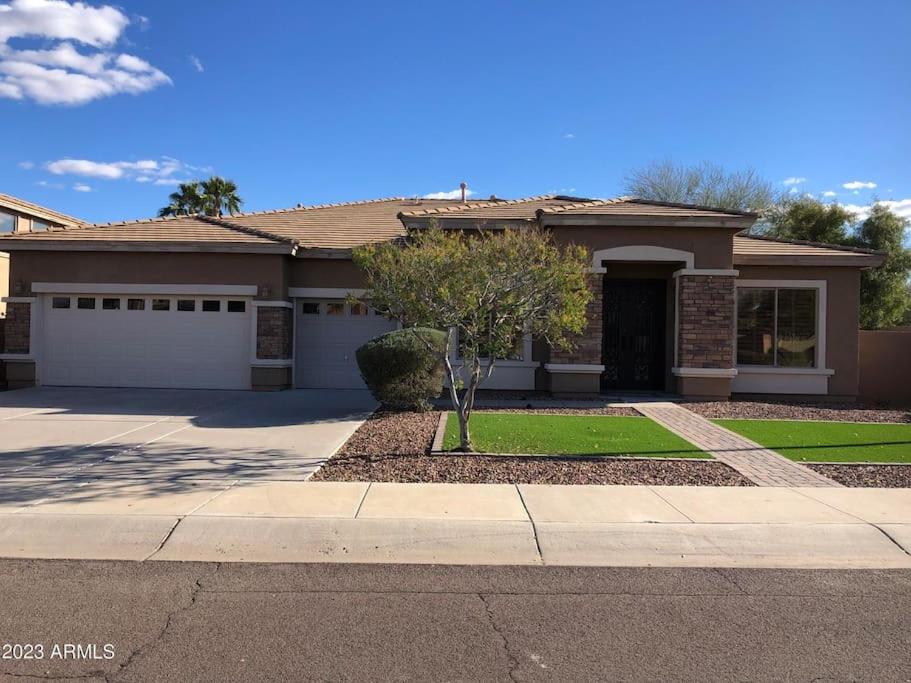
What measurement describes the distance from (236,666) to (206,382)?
44.7 feet

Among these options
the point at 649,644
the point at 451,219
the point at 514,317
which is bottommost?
the point at 649,644

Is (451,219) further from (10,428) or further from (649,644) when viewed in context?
(649,644)

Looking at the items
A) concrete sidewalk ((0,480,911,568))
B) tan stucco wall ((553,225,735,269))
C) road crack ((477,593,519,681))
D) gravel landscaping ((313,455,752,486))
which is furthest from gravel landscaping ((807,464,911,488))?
tan stucco wall ((553,225,735,269))

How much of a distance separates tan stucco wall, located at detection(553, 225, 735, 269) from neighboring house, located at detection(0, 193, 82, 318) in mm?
18264

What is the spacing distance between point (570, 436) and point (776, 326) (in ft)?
29.1

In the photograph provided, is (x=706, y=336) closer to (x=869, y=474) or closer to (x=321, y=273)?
(x=869, y=474)

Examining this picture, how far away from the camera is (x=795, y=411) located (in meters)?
14.5

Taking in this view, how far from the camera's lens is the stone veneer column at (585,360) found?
15.5 metres

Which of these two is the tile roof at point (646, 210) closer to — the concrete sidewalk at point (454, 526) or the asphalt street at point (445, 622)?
the concrete sidewalk at point (454, 526)

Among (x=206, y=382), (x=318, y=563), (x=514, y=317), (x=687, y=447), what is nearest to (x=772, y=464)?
(x=687, y=447)

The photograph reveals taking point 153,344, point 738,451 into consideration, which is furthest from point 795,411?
point 153,344

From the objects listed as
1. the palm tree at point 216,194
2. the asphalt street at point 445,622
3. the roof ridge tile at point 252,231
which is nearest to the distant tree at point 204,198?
the palm tree at point 216,194

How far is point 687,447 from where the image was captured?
1016 cm

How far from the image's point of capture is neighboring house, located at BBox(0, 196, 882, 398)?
1641 centimetres
